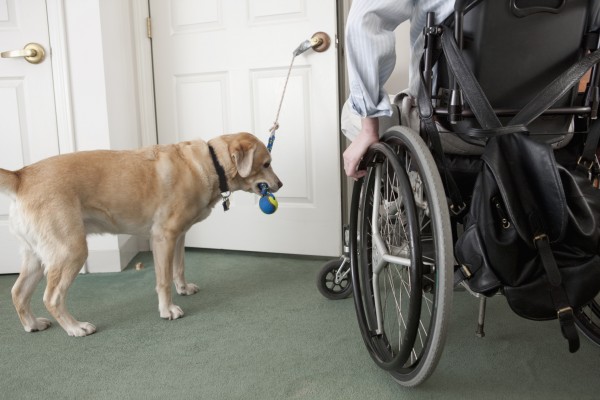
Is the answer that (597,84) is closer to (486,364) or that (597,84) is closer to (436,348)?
(436,348)

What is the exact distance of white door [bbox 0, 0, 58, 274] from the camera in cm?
221

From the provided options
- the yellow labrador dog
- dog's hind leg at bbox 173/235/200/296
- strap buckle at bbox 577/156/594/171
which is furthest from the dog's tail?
strap buckle at bbox 577/156/594/171

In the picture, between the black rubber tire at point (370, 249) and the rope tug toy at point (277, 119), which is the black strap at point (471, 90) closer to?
the black rubber tire at point (370, 249)

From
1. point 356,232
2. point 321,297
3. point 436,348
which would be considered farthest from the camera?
point 321,297

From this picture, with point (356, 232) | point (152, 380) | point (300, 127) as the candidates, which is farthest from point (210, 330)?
point (300, 127)

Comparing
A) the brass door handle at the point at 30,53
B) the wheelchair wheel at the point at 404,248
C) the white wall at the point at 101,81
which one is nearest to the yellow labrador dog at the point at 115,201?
the white wall at the point at 101,81

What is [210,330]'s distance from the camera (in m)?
1.66

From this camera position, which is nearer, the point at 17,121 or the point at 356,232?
the point at 356,232

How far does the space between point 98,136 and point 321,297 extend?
1320 mm

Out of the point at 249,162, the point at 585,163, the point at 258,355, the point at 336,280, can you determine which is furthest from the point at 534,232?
the point at 249,162

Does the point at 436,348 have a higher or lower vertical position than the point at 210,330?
higher

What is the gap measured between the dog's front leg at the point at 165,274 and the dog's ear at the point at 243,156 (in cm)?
37

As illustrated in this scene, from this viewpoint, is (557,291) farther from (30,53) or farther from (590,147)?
(30,53)

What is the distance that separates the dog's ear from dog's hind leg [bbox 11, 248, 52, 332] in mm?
800
